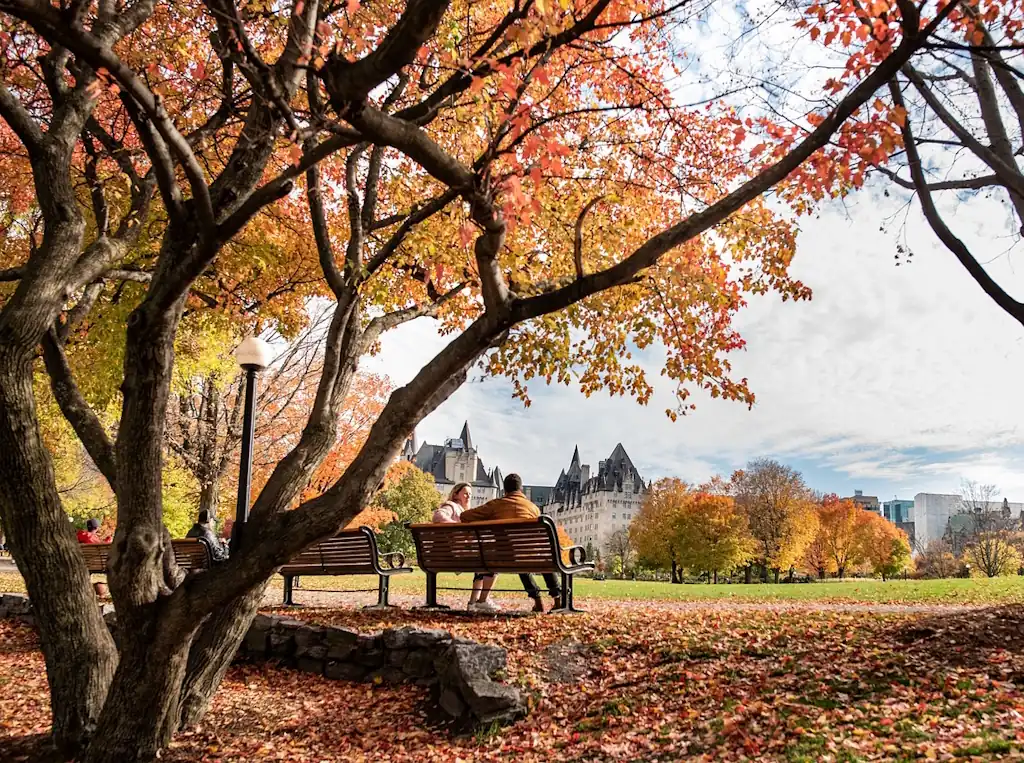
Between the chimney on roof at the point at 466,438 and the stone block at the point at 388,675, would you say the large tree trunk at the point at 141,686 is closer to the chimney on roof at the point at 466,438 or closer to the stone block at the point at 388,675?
the stone block at the point at 388,675

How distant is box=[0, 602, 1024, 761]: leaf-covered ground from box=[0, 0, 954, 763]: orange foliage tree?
1.11m

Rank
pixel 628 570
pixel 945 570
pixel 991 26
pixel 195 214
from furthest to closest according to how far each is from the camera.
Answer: pixel 628 570, pixel 945 570, pixel 991 26, pixel 195 214

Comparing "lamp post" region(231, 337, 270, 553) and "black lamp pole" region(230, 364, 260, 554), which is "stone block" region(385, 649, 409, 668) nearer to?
"lamp post" region(231, 337, 270, 553)

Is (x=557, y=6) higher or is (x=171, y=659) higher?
(x=557, y=6)

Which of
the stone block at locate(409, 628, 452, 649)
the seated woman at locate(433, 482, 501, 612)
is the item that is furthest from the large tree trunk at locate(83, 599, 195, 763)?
the seated woman at locate(433, 482, 501, 612)

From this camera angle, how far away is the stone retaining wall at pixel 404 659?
529 centimetres

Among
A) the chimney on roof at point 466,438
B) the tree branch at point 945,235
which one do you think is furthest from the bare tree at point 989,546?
the chimney on roof at point 466,438

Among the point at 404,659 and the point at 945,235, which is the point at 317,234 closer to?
the point at 404,659

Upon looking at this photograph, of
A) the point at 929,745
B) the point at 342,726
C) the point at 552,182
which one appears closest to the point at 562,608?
the point at 342,726

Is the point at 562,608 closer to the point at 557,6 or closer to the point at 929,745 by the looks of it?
the point at 929,745

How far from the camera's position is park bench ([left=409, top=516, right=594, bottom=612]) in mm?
7613

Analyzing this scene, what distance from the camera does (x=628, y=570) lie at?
58875 mm

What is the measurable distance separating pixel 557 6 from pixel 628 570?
57.2m

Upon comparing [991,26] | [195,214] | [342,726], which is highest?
[991,26]
